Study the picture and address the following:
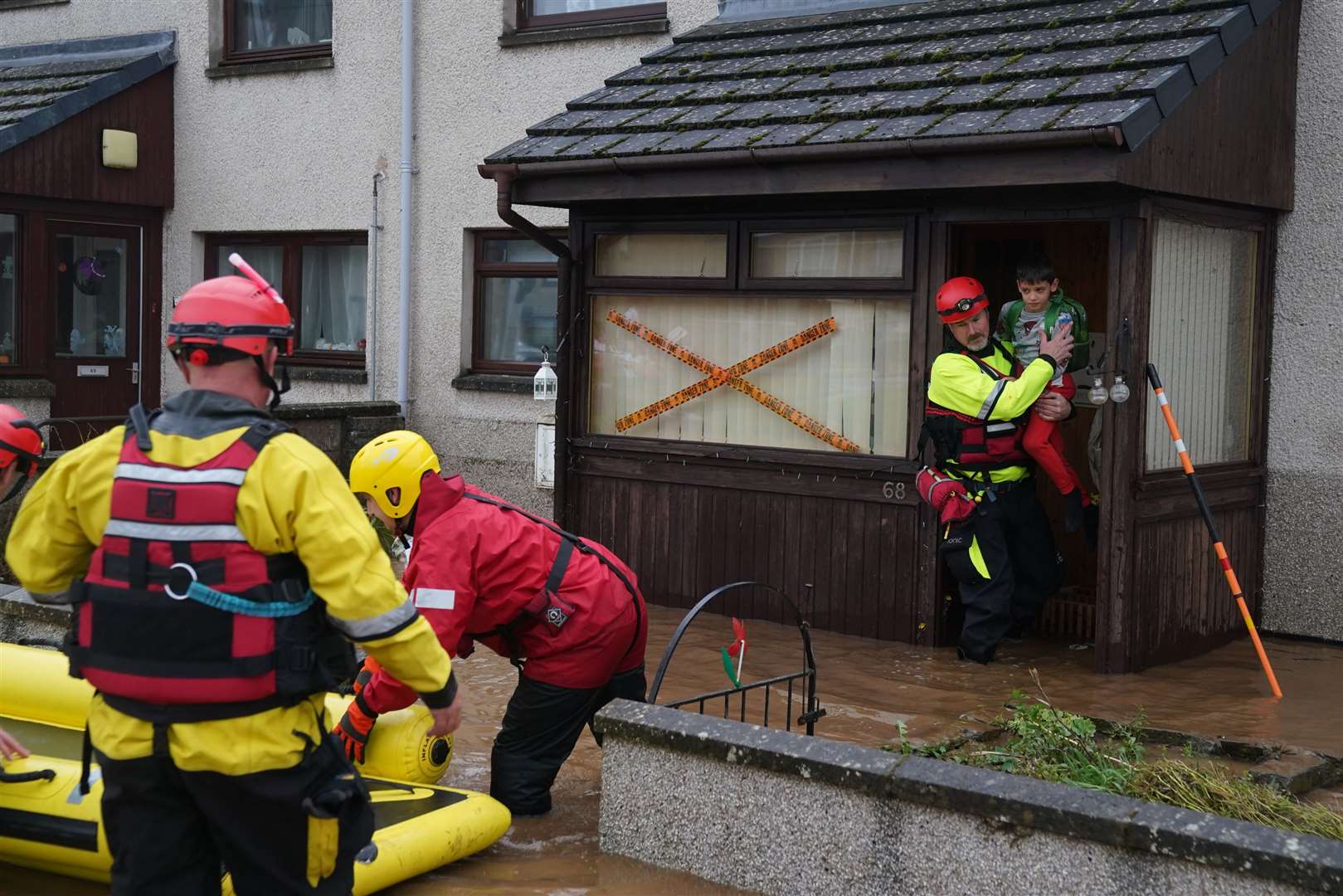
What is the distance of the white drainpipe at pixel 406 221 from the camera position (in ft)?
43.1

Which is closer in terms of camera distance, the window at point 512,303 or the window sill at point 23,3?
the window at point 512,303

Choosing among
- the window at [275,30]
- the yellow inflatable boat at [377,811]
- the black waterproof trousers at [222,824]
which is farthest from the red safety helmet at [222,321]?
the window at [275,30]

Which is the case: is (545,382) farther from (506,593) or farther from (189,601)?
(189,601)

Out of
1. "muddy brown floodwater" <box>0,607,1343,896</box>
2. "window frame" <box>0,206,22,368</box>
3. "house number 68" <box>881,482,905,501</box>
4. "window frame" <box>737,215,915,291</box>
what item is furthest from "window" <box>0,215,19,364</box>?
"house number 68" <box>881,482,905,501</box>

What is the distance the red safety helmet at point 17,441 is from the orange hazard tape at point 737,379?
474 cm

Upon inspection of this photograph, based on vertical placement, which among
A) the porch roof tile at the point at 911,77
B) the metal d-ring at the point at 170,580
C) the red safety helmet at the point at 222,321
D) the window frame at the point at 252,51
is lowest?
the metal d-ring at the point at 170,580

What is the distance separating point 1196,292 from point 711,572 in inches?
Answer: 124

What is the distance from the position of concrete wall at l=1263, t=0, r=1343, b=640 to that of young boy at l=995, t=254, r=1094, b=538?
1.17 meters

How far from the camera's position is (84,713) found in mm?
6215

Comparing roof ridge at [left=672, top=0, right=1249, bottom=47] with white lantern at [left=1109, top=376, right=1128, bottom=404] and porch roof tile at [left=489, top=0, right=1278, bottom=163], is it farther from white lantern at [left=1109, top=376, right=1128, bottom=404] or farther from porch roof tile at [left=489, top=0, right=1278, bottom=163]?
white lantern at [left=1109, top=376, right=1128, bottom=404]

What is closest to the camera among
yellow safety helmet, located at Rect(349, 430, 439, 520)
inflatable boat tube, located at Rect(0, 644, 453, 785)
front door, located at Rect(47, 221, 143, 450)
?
yellow safety helmet, located at Rect(349, 430, 439, 520)

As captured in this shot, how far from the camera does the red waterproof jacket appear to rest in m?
5.43

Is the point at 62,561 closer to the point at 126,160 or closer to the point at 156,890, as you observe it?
the point at 156,890

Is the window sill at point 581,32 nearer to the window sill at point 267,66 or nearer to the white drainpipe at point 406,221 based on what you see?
the white drainpipe at point 406,221
